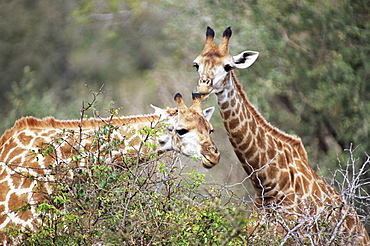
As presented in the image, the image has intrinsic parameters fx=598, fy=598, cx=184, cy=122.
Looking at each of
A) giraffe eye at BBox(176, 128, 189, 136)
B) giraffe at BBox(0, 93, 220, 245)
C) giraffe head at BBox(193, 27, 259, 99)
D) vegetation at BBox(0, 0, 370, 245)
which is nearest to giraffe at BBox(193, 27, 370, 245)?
giraffe head at BBox(193, 27, 259, 99)

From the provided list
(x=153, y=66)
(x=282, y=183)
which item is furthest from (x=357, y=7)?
(x=282, y=183)

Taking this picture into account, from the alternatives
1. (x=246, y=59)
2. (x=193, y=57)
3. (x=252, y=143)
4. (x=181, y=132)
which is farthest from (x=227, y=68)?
(x=193, y=57)

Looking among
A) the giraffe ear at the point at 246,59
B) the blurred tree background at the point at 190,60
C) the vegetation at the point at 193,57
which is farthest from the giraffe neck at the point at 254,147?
the blurred tree background at the point at 190,60

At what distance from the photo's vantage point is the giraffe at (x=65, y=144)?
15.4ft

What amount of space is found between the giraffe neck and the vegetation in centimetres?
273

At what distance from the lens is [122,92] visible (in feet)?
30.8

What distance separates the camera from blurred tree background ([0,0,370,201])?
921 cm

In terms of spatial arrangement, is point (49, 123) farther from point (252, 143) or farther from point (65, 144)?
point (252, 143)

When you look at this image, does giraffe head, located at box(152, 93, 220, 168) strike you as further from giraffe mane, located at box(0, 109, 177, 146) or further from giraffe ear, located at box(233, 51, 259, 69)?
giraffe ear, located at box(233, 51, 259, 69)

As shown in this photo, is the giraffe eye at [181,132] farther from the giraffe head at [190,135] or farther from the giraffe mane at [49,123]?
the giraffe mane at [49,123]

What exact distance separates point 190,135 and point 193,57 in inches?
184

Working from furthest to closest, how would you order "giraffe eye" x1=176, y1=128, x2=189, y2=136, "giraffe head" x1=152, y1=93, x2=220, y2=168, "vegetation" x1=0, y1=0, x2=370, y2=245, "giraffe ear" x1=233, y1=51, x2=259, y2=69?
"vegetation" x1=0, y1=0, x2=370, y2=245 < "giraffe ear" x1=233, y1=51, x2=259, y2=69 < "giraffe eye" x1=176, y1=128, x2=189, y2=136 < "giraffe head" x1=152, y1=93, x2=220, y2=168

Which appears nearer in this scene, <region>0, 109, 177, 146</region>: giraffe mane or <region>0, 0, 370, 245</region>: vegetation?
<region>0, 109, 177, 146</region>: giraffe mane

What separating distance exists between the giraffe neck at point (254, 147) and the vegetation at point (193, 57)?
8.96ft
